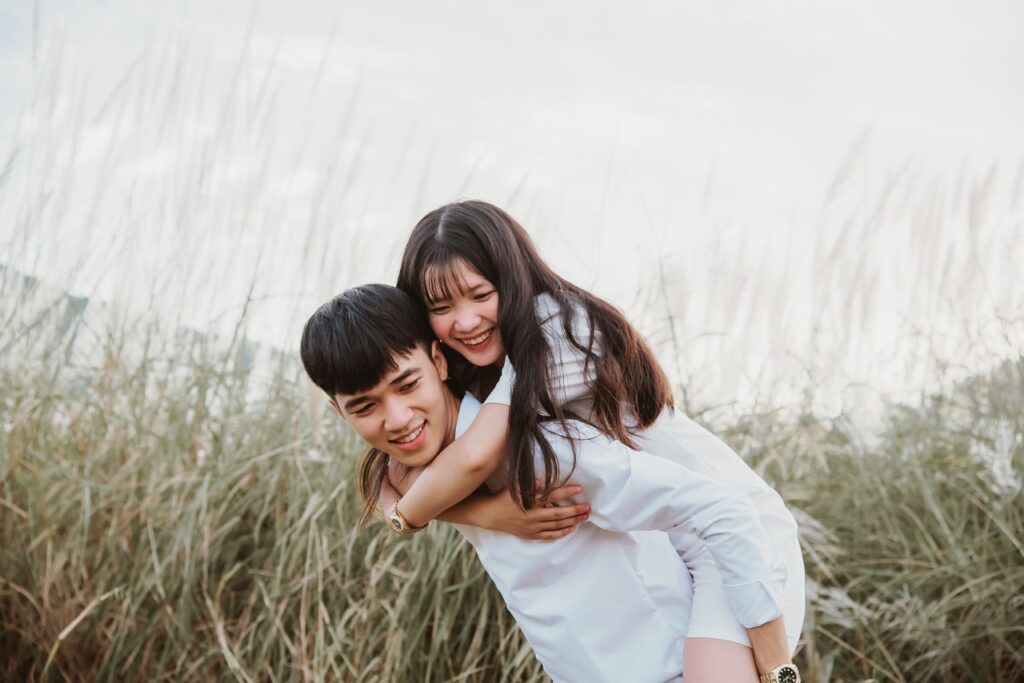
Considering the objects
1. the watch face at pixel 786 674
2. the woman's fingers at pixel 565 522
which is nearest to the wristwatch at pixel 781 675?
the watch face at pixel 786 674

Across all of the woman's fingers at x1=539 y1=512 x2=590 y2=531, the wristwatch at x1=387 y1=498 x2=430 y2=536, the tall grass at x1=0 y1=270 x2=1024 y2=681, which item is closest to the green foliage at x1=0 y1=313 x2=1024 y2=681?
the tall grass at x1=0 y1=270 x2=1024 y2=681

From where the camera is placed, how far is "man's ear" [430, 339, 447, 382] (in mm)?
1951

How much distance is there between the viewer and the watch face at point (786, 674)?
65.2 inches

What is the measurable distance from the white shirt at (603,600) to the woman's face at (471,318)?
0.29 metres

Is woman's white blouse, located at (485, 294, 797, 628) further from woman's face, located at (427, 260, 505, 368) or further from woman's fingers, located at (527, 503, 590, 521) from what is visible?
woman's face, located at (427, 260, 505, 368)

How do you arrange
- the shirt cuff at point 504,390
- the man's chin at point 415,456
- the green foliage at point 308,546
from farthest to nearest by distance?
1. the green foliage at point 308,546
2. the man's chin at point 415,456
3. the shirt cuff at point 504,390

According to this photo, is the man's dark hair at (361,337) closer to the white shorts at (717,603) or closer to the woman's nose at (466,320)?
the woman's nose at (466,320)

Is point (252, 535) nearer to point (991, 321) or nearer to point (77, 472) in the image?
point (77, 472)

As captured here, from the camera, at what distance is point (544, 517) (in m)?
1.71

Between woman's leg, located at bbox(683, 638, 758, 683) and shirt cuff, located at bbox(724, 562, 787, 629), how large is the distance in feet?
0.16

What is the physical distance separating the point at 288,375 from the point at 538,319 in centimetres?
168

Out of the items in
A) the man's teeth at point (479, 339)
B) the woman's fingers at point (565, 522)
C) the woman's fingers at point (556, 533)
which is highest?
the man's teeth at point (479, 339)

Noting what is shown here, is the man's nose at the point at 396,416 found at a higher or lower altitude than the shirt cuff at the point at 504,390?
lower

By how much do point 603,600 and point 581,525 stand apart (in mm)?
128
